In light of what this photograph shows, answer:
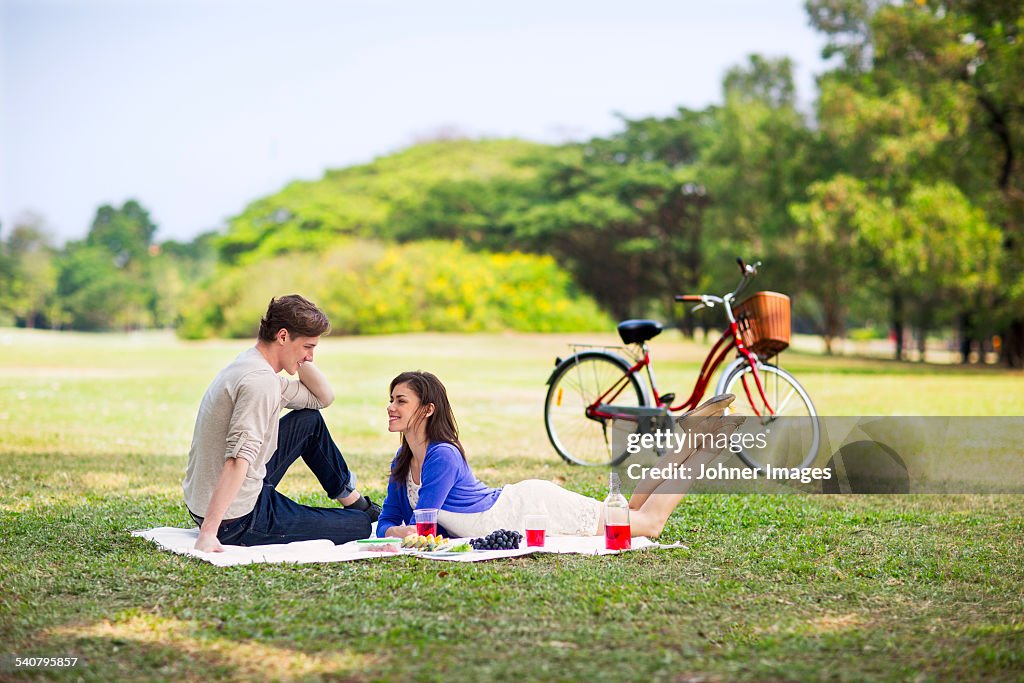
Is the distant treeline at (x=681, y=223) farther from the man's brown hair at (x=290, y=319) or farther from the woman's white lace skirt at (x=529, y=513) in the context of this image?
the man's brown hair at (x=290, y=319)

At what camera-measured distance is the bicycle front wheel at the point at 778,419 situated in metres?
6.68

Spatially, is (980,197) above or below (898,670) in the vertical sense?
above

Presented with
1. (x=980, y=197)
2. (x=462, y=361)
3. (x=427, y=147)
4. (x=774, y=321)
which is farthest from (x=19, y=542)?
(x=427, y=147)

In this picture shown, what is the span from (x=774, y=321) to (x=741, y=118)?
24.5m

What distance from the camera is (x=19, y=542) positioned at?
4793mm

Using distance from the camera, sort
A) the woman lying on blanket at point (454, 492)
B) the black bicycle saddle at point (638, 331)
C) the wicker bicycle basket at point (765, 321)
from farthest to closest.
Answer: the black bicycle saddle at point (638, 331) → the wicker bicycle basket at point (765, 321) → the woman lying on blanket at point (454, 492)

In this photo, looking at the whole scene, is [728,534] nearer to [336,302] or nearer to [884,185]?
[884,185]

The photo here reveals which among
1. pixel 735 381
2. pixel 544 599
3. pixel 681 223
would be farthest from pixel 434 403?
pixel 681 223

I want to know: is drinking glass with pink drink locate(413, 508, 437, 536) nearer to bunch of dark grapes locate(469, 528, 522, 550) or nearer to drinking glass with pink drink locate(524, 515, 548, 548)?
bunch of dark grapes locate(469, 528, 522, 550)

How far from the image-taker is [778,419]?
6746 mm

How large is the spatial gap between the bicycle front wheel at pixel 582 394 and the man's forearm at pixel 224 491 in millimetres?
3155

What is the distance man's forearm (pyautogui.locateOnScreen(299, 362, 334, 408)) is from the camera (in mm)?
4762

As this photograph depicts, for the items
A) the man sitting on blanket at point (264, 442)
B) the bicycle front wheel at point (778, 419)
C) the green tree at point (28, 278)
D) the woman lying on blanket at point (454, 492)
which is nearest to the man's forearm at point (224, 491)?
the man sitting on blanket at point (264, 442)

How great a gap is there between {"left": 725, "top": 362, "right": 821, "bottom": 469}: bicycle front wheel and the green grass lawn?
51 centimetres
